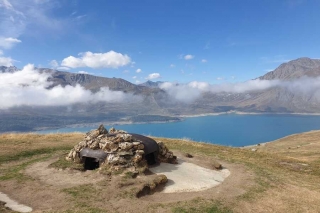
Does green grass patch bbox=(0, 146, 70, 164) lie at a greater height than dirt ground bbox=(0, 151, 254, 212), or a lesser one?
greater

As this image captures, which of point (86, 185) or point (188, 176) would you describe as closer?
point (86, 185)

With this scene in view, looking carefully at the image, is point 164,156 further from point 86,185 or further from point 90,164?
point 86,185

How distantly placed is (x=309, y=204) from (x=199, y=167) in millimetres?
8654

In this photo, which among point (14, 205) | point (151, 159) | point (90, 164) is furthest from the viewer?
point (151, 159)

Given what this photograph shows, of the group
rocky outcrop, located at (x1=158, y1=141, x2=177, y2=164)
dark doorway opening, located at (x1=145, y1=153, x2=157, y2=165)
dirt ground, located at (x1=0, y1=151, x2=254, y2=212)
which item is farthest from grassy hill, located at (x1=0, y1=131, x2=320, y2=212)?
dark doorway opening, located at (x1=145, y1=153, x2=157, y2=165)

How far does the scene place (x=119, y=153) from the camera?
63.2 ft

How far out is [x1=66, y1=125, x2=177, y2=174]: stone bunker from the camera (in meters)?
18.8

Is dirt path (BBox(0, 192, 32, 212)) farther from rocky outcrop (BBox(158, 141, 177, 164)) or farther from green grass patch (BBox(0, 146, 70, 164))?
rocky outcrop (BBox(158, 141, 177, 164))

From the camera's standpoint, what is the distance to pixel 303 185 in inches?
794

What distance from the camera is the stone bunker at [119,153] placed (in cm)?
1875

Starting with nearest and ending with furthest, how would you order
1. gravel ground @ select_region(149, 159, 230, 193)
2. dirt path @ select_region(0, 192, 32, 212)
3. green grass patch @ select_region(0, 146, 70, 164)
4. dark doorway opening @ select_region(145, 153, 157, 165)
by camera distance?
dirt path @ select_region(0, 192, 32, 212) < gravel ground @ select_region(149, 159, 230, 193) < dark doorway opening @ select_region(145, 153, 157, 165) < green grass patch @ select_region(0, 146, 70, 164)

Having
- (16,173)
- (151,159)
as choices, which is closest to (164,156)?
(151,159)

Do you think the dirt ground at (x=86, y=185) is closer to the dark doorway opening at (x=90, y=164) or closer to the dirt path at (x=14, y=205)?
the dirt path at (x=14, y=205)

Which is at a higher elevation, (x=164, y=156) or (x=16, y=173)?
(x=164, y=156)
